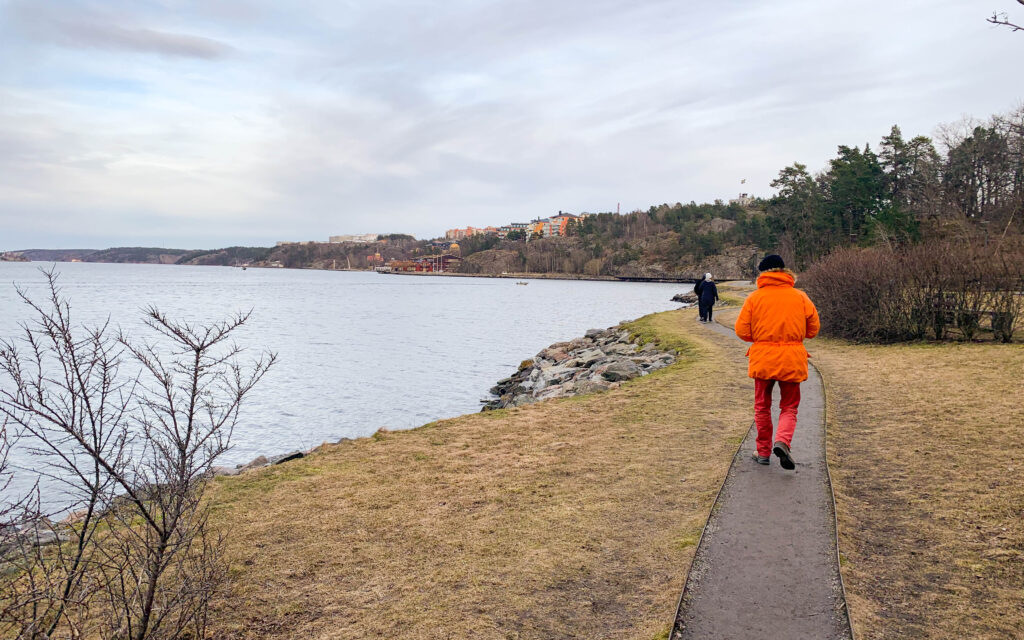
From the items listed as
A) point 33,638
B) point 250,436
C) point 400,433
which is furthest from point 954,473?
point 250,436

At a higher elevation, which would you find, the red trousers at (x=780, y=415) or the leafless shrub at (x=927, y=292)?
the leafless shrub at (x=927, y=292)

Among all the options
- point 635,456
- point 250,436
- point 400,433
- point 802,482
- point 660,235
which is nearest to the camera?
point 802,482

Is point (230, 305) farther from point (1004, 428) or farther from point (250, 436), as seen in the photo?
point (1004, 428)

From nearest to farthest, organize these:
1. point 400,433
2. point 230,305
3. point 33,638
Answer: point 33,638 → point 400,433 → point 230,305

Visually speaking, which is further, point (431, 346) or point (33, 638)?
point (431, 346)

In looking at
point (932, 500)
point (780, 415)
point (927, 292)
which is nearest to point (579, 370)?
point (927, 292)

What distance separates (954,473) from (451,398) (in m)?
15.9

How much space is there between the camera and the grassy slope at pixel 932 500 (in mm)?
4301

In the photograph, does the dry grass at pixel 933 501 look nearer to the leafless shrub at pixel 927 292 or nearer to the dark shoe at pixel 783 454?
the dark shoe at pixel 783 454

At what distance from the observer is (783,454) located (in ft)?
22.3

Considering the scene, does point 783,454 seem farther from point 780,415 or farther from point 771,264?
point 771,264

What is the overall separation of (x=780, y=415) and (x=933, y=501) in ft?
5.16

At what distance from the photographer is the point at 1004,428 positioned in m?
8.18

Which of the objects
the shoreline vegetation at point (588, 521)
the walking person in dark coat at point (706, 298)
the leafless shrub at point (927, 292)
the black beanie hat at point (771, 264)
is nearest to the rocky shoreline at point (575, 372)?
the shoreline vegetation at point (588, 521)
